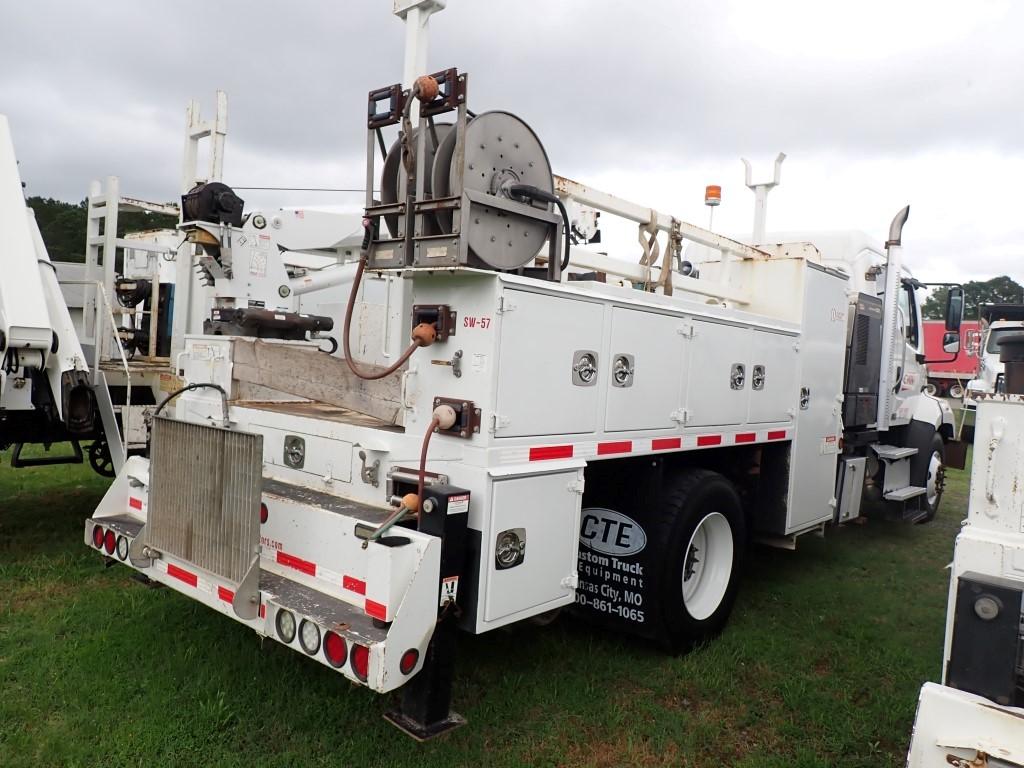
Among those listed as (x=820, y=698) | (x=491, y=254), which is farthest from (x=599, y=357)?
(x=820, y=698)

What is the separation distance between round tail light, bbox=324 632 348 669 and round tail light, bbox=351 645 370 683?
0.05 metres

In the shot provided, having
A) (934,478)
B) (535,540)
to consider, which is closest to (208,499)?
(535,540)

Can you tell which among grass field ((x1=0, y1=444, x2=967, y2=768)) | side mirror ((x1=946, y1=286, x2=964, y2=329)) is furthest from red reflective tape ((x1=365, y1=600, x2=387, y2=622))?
side mirror ((x1=946, y1=286, x2=964, y2=329))

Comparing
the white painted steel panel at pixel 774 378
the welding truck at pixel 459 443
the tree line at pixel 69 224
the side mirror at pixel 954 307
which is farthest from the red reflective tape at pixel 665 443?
the tree line at pixel 69 224

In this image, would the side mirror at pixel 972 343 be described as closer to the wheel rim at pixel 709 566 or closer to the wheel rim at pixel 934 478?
the wheel rim at pixel 934 478

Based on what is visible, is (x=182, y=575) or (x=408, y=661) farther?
(x=182, y=575)

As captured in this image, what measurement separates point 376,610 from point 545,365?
120cm

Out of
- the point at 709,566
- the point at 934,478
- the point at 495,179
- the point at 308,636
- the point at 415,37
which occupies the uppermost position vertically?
the point at 415,37

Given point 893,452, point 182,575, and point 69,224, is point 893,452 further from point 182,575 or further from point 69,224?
point 69,224

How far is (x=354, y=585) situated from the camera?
291cm

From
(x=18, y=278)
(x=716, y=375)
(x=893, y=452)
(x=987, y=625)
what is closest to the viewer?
(x=987, y=625)

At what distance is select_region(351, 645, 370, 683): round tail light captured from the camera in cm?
257

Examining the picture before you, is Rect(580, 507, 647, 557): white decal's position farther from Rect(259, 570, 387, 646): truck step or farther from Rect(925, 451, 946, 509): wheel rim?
Rect(925, 451, 946, 509): wheel rim

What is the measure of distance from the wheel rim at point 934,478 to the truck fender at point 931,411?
12.4 inches
